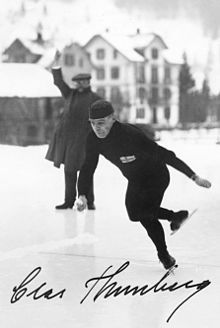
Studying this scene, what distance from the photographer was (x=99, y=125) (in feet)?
9.18

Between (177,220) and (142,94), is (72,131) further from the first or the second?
(142,94)

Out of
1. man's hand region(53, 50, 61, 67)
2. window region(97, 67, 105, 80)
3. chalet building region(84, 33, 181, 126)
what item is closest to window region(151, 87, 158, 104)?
chalet building region(84, 33, 181, 126)

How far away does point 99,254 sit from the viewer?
11.0ft

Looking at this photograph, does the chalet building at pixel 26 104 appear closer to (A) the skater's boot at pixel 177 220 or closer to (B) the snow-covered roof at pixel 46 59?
(B) the snow-covered roof at pixel 46 59

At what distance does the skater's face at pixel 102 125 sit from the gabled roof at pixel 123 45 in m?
3.90

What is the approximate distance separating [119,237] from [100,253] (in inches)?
17.1

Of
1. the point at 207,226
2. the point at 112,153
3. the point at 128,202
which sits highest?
the point at 112,153

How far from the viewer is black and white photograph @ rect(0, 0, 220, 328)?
2598 mm

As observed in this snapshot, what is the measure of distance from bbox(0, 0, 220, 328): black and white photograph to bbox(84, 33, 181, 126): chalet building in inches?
0.8

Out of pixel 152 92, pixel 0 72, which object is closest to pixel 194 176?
pixel 152 92

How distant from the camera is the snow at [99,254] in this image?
2340 mm

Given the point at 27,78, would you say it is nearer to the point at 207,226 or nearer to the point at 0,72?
the point at 0,72

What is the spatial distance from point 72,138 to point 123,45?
2.39 m
